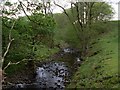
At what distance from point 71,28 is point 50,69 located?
14.9 metres

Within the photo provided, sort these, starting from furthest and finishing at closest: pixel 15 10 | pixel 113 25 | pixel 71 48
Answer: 1. pixel 113 25
2. pixel 71 48
3. pixel 15 10

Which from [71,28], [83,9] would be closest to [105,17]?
[71,28]

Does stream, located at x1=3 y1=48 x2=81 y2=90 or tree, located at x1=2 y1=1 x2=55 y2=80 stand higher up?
tree, located at x1=2 y1=1 x2=55 y2=80

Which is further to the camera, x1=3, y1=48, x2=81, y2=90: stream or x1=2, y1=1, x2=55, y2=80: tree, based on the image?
x1=3, y1=48, x2=81, y2=90: stream

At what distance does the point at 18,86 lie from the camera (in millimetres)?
21750

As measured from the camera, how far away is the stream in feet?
72.2

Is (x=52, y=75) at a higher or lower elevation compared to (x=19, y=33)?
lower

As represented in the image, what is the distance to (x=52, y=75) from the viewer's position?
1025 inches

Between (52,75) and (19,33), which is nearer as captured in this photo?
(19,33)

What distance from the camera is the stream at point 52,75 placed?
72.2ft

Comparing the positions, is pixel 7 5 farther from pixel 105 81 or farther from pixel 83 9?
pixel 83 9

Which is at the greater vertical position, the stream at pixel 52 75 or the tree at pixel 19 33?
the tree at pixel 19 33

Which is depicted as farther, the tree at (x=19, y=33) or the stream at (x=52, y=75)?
the stream at (x=52, y=75)

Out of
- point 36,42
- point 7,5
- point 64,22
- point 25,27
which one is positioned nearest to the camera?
Result: point 7,5
